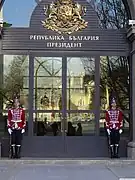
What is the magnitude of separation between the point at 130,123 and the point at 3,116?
12.1 ft

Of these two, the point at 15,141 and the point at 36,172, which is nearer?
the point at 36,172

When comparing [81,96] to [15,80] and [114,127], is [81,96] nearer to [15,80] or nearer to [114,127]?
[114,127]

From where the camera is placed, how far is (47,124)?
14.1 metres

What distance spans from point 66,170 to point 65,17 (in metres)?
4.68

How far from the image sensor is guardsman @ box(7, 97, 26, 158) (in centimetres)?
1355

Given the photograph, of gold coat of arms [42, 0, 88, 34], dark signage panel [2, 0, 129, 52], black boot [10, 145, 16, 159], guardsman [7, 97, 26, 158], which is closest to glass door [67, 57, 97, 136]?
dark signage panel [2, 0, 129, 52]

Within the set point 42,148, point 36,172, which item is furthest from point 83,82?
point 36,172

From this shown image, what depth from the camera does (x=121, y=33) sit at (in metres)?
14.4

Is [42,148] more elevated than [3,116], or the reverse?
[3,116]

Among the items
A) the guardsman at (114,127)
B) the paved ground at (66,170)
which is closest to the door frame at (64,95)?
the guardsman at (114,127)

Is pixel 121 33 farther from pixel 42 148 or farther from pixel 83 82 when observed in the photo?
pixel 42 148

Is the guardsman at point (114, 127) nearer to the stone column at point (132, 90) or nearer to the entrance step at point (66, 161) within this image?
the stone column at point (132, 90)

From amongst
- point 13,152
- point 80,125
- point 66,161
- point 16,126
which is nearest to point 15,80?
point 16,126

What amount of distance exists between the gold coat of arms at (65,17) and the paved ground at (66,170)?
152 inches
